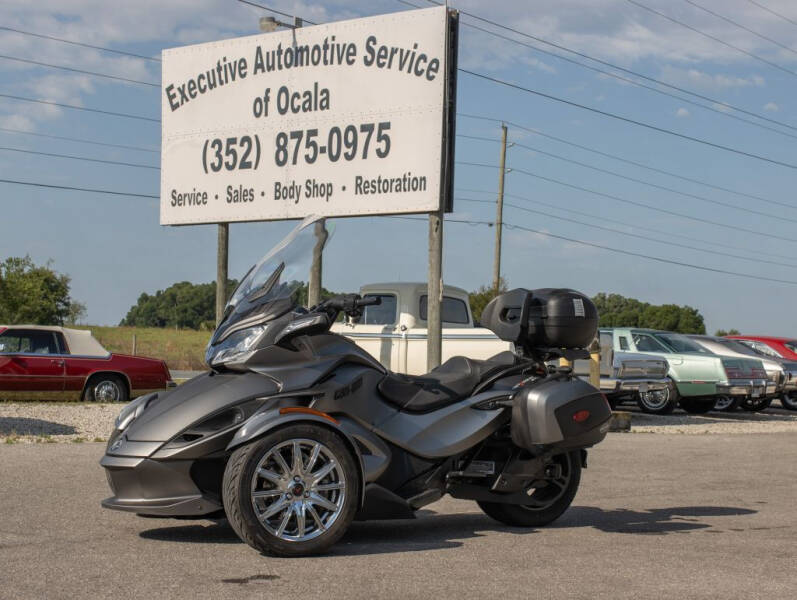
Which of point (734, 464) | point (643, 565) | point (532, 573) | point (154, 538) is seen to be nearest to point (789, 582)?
point (643, 565)

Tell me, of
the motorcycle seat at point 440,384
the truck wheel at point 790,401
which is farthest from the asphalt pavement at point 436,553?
the truck wheel at point 790,401

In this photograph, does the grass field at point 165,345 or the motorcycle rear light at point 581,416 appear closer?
the motorcycle rear light at point 581,416

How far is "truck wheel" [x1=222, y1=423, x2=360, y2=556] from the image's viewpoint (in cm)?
593

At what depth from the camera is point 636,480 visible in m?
10.5

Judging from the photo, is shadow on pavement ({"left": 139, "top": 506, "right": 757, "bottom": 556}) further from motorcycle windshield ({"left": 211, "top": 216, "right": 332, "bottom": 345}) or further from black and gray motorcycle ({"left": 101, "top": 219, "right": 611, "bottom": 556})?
motorcycle windshield ({"left": 211, "top": 216, "right": 332, "bottom": 345})

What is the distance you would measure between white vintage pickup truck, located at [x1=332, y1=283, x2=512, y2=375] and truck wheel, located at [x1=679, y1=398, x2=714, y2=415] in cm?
633

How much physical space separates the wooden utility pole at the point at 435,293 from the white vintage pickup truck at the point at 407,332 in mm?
357

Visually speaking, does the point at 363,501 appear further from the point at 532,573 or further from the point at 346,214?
the point at 346,214

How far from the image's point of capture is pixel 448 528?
735cm

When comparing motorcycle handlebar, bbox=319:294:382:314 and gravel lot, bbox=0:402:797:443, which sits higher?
motorcycle handlebar, bbox=319:294:382:314

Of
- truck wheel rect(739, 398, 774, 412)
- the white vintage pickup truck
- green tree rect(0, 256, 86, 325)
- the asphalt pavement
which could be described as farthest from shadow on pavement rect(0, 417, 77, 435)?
green tree rect(0, 256, 86, 325)

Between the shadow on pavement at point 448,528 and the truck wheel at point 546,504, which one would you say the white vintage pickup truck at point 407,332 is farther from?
the truck wheel at point 546,504

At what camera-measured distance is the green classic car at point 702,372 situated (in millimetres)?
22156

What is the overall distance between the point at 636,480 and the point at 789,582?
476 cm
